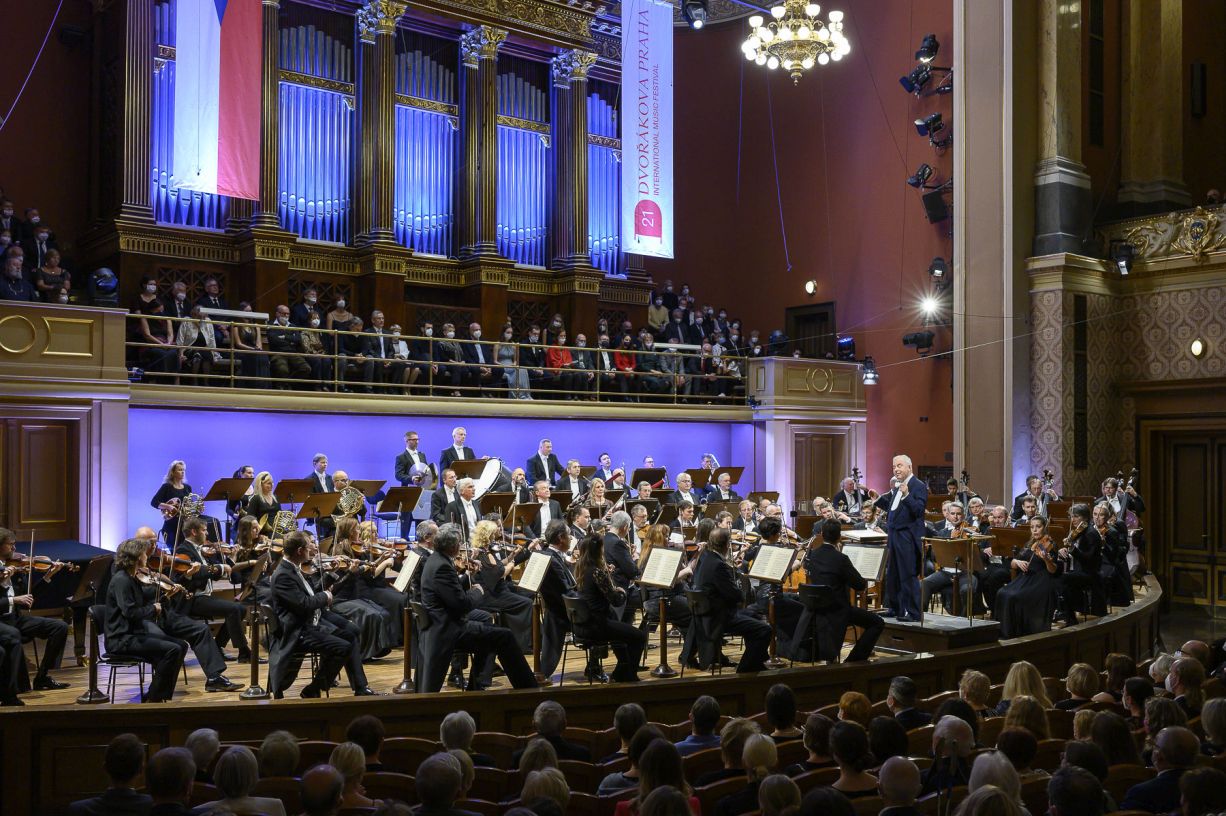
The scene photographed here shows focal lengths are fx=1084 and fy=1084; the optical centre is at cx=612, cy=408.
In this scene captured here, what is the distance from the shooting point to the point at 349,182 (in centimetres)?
1623

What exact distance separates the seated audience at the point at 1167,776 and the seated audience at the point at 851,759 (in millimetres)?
1037

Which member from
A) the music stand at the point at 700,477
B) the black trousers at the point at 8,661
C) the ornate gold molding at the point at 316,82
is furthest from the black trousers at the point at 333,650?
the ornate gold molding at the point at 316,82

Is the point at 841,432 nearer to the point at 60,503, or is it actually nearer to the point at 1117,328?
the point at 1117,328

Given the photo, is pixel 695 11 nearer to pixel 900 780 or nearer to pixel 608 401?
pixel 608 401

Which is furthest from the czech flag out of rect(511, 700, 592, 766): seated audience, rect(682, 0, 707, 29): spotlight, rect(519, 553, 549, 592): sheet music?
rect(511, 700, 592, 766): seated audience

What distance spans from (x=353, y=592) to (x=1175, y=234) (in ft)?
38.4

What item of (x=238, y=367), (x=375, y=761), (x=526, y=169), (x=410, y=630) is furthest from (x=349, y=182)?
(x=375, y=761)

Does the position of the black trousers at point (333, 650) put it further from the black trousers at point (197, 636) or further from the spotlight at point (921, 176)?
the spotlight at point (921, 176)

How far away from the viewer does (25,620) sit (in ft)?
25.0

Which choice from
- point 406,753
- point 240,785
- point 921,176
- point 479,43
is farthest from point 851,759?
point 479,43

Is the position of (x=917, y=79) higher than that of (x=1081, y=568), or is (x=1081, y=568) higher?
(x=917, y=79)

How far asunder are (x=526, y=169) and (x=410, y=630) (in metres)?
11.4

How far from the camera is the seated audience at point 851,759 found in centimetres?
410

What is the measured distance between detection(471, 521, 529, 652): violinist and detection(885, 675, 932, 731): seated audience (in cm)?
362
